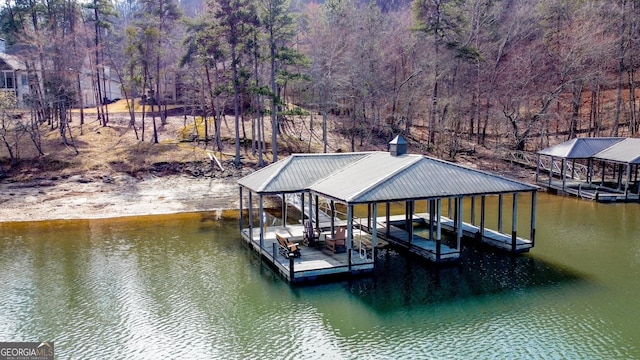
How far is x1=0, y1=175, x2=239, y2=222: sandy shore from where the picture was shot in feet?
77.4

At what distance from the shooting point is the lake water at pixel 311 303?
35.6ft

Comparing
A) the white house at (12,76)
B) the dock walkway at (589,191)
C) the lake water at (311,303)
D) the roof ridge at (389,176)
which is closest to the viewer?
the lake water at (311,303)

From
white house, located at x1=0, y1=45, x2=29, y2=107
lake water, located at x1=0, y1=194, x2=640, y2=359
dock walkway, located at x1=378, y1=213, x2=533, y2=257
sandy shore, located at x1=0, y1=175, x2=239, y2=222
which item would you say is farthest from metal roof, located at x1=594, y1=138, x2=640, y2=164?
white house, located at x1=0, y1=45, x2=29, y2=107

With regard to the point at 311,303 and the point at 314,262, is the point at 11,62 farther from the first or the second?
the point at 311,303

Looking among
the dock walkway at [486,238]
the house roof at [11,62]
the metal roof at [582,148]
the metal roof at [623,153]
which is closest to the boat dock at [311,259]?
the dock walkway at [486,238]

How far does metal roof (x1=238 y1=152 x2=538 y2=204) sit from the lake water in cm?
251

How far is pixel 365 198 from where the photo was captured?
14461 mm

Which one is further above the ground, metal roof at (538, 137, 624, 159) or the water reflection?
metal roof at (538, 137, 624, 159)

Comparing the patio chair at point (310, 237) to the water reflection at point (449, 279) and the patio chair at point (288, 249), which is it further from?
the water reflection at point (449, 279)

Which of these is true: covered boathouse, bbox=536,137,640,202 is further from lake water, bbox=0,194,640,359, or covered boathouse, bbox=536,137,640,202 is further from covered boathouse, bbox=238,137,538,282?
covered boathouse, bbox=238,137,538,282

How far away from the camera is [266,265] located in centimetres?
1641

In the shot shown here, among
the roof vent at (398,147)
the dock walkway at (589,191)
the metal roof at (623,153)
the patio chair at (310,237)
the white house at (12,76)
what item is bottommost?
the dock walkway at (589,191)

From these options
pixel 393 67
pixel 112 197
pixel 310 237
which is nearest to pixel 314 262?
pixel 310 237

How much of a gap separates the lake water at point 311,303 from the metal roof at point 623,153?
825cm
